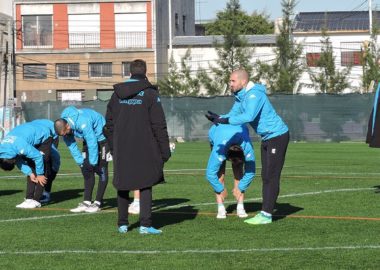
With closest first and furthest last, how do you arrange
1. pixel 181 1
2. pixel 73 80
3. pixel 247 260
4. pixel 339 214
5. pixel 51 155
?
pixel 247 260, pixel 339 214, pixel 51 155, pixel 73 80, pixel 181 1

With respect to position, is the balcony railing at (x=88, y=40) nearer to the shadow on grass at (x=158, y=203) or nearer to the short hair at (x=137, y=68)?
the shadow on grass at (x=158, y=203)

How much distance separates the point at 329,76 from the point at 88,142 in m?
38.5

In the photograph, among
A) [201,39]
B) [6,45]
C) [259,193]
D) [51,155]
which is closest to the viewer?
[51,155]

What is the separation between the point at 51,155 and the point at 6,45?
45.1 meters

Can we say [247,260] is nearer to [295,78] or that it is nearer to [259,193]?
[259,193]

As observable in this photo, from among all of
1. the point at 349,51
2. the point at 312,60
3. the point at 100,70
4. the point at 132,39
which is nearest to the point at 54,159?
the point at 312,60

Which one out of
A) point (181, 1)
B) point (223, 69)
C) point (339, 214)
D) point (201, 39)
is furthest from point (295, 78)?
point (339, 214)

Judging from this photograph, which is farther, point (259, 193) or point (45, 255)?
point (259, 193)

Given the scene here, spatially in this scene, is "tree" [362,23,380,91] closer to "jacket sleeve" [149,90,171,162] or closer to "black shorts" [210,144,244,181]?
"black shorts" [210,144,244,181]

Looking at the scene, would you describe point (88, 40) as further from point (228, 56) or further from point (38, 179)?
point (38, 179)

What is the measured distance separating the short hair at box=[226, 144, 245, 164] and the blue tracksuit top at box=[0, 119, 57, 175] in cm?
Result: 314

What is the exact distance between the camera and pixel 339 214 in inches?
493

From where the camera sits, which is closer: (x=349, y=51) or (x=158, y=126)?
(x=158, y=126)

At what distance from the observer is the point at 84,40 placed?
64.1m
